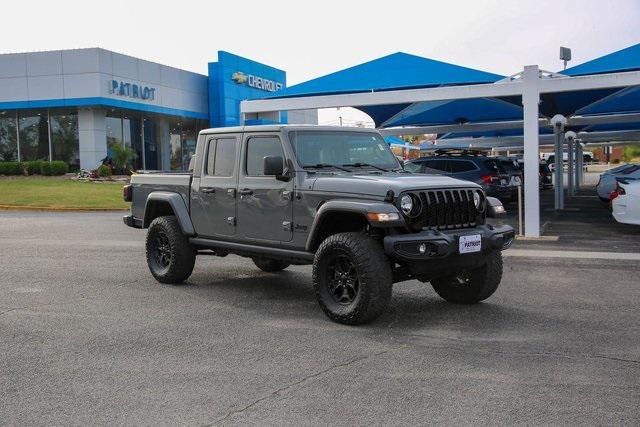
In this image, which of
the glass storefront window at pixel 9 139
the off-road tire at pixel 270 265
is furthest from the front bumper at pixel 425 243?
the glass storefront window at pixel 9 139

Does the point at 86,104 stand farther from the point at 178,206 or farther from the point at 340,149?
the point at 340,149

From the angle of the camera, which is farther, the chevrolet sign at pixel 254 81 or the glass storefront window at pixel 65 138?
the chevrolet sign at pixel 254 81

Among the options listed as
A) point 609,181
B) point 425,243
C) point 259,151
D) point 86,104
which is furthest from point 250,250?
point 86,104

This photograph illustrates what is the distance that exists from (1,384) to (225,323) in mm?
2297

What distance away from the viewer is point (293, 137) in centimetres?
769

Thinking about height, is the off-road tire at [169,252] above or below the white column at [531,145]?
below

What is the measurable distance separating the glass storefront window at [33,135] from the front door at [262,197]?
30.1 meters

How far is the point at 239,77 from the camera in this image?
4262 centimetres

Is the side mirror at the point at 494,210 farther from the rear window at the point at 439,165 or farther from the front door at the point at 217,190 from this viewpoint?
the rear window at the point at 439,165

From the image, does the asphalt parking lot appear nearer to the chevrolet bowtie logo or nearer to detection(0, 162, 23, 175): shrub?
detection(0, 162, 23, 175): shrub

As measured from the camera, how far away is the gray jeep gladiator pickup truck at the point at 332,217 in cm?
648

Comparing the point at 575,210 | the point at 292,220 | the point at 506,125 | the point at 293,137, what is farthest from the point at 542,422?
the point at 506,125

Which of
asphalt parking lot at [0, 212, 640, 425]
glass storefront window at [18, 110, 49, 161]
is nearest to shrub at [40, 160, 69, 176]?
glass storefront window at [18, 110, 49, 161]

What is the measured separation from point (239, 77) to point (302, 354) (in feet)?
126
